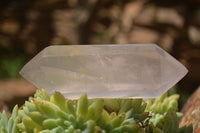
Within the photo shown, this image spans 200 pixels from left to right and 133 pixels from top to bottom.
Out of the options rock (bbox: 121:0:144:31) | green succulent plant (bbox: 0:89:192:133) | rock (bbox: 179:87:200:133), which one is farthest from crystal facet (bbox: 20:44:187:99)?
rock (bbox: 121:0:144:31)

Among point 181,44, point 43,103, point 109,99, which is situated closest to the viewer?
point 43,103

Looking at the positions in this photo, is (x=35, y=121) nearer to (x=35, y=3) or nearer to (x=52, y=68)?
(x=52, y=68)

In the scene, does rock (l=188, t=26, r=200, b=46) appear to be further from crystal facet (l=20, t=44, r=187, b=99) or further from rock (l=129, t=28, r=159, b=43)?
crystal facet (l=20, t=44, r=187, b=99)

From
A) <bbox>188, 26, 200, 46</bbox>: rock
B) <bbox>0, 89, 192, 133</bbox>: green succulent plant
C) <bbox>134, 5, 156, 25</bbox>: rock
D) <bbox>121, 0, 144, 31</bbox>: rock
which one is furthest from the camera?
<bbox>121, 0, 144, 31</bbox>: rock

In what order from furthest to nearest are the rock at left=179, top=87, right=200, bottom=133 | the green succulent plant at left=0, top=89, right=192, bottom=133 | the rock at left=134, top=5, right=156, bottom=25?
the rock at left=134, top=5, right=156, bottom=25 < the rock at left=179, top=87, right=200, bottom=133 < the green succulent plant at left=0, top=89, right=192, bottom=133

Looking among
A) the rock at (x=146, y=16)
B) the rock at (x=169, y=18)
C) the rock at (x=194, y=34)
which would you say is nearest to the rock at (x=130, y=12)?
the rock at (x=146, y=16)

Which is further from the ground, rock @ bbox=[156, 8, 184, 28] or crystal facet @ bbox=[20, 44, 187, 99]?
crystal facet @ bbox=[20, 44, 187, 99]

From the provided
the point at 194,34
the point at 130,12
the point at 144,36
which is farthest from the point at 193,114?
the point at 130,12

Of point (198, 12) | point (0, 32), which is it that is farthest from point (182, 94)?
point (0, 32)
